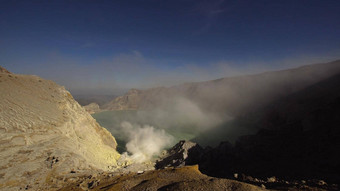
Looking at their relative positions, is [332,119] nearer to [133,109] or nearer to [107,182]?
[107,182]

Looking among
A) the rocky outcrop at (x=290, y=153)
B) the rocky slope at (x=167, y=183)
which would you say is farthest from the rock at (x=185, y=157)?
the rocky slope at (x=167, y=183)

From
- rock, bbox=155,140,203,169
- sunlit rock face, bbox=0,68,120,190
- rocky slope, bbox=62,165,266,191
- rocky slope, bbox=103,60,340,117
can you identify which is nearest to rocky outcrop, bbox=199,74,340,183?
rock, bbox=155,140,203,169

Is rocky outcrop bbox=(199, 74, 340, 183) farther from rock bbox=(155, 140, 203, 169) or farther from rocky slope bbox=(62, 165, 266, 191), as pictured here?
rocky slope bbox=(62, 165, 266, 191)

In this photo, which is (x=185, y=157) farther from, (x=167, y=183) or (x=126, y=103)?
(x=126, y=103)

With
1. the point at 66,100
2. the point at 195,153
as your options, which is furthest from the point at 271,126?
the point at 66,100

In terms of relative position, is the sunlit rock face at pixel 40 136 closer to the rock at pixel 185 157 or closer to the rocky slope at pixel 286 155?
the rock at pixel 185 157

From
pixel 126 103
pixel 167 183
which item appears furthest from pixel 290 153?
pixel 126 103
